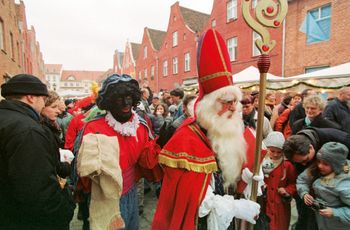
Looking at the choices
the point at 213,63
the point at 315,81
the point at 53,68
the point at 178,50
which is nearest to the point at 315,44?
the point at 315,81

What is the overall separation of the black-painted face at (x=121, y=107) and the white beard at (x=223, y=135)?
26.3 inches

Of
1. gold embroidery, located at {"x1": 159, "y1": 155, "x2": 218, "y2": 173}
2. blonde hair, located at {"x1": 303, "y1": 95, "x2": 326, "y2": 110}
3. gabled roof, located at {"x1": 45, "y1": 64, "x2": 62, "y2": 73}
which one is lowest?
gold embroidery, located at {"x1": 159, "y1": 155, "x2": 218, "y2": 173}

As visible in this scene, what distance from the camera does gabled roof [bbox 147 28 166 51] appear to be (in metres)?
29.9

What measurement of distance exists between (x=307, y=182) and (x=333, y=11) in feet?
37.5

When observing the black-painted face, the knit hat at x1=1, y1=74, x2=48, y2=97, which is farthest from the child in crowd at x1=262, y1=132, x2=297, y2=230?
the knit hat at x1=1, y1=74, x2=48, y2=97

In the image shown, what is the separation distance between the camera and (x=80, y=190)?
221cm

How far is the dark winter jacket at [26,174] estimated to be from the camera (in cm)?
157

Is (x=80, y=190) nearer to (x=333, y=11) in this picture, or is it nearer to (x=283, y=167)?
(x=283, y=167)

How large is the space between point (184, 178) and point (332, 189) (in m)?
1.54

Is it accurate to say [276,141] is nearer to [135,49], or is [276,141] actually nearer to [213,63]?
[213,63]

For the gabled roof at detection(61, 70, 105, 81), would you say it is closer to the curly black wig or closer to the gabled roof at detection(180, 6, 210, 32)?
the gabled roof at detection(180, 6, 210, 32)

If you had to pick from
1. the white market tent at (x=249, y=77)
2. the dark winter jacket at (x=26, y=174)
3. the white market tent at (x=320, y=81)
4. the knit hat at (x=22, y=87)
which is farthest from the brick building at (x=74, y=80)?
the dark winter jacket at (x=26, y=174)

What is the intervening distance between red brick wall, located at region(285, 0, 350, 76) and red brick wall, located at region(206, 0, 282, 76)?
2.02 feet

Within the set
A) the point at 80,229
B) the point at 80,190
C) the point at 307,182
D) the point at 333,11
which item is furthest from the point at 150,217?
the point at 333,11
